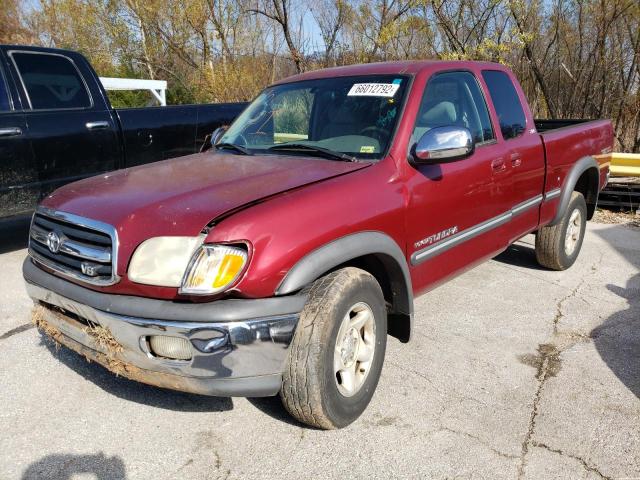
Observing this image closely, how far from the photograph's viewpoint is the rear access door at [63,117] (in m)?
5.16

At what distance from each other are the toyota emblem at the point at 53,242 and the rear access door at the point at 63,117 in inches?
106

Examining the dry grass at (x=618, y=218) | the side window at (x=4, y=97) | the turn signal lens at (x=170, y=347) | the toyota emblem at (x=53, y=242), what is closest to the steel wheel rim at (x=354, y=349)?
the turn signal lens at (x=170, y=347)

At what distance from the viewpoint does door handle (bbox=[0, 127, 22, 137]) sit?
4.89m

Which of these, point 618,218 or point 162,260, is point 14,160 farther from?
point 618,218

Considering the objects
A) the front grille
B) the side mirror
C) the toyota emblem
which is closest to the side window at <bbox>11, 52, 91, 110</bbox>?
the front grille

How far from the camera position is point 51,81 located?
5438 mm

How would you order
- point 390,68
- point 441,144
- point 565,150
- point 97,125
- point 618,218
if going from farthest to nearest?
point 618,218
point 97,125
point 565,150
point 390,68
point 441,144

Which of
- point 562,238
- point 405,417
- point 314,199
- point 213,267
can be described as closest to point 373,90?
point 314,199

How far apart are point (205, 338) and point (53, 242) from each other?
107 centimetres

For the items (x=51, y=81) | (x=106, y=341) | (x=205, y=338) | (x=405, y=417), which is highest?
(x=51, y=81)

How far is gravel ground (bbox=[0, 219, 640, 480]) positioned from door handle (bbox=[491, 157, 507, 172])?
1.13 meters

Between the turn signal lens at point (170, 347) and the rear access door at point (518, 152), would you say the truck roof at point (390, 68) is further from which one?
the turn signal lens at point (170, 347)

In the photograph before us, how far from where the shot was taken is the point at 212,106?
21.7 ft

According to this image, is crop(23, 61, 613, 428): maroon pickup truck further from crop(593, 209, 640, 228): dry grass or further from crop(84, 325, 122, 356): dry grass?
crop(593, 209, 640, 228): dry grass
